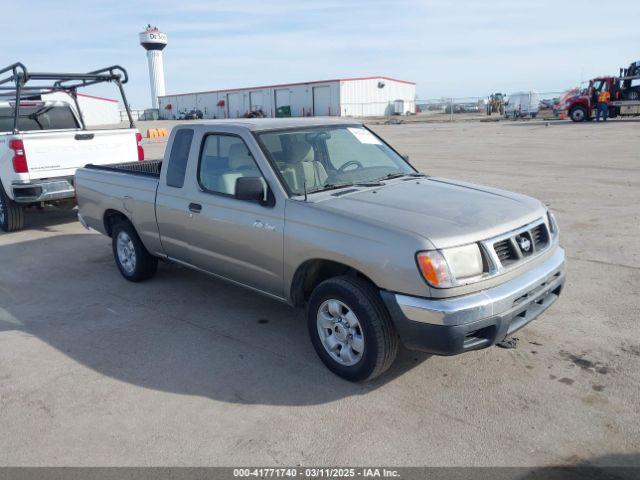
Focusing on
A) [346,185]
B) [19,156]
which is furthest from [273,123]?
[19,156]

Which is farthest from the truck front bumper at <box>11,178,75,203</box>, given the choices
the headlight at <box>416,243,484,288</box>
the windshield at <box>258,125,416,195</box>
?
the headlight at <box>416,243,484,288</box>

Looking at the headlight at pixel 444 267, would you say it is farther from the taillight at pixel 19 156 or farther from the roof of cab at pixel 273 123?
the taillight at pixel 19 156

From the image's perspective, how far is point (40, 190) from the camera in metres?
8.23

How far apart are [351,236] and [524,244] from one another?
121 cm

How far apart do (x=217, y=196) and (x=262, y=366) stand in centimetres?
151

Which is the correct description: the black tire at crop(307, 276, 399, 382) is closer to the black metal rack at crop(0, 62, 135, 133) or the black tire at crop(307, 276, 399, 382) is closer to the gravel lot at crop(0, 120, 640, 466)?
the gravel lot at crop(0, 120, 640, 466)

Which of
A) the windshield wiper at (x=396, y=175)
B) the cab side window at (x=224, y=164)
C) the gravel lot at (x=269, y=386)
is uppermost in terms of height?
the cab side window at (x=224, y=164)

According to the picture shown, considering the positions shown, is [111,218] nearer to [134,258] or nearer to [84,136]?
[134,258]

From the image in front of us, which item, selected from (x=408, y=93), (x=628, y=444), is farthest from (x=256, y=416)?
(x=408, y=93)

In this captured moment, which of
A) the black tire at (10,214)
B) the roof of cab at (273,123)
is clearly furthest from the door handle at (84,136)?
the roof of cab at (273,123)

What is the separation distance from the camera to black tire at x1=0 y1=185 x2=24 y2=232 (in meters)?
8.77

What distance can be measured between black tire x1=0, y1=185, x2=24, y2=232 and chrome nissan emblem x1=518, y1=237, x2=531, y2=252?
8069 mm

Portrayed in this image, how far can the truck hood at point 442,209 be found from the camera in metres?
3.48

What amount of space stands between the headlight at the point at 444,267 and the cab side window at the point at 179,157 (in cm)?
272
